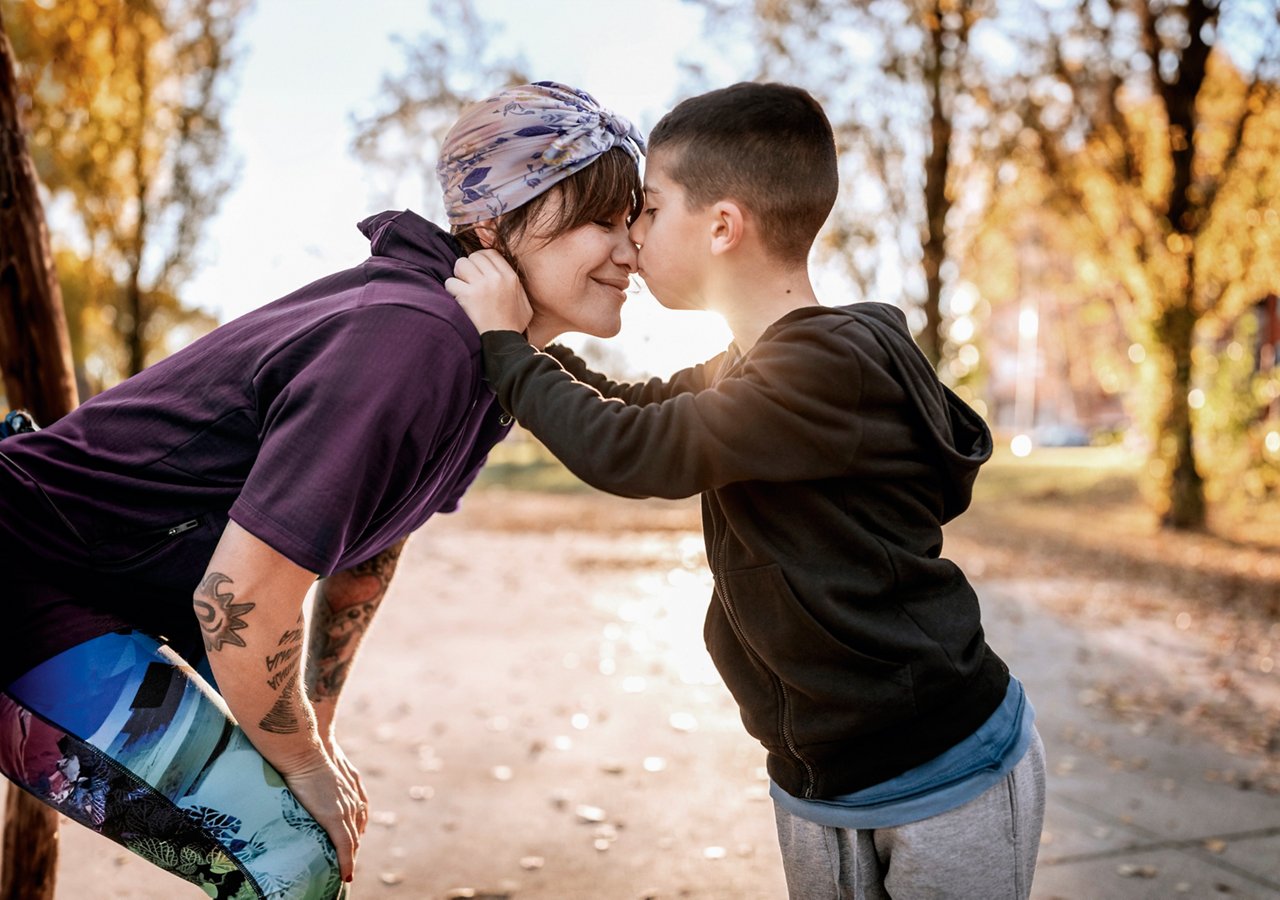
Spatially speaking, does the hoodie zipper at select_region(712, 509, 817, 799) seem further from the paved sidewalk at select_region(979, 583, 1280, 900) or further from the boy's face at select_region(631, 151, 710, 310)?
the paved sidewalk at select_region(979, 583, 1280, 900)

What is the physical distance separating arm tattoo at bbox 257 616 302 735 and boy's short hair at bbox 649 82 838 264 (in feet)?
3.83

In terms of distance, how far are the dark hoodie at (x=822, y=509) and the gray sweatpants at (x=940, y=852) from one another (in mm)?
112

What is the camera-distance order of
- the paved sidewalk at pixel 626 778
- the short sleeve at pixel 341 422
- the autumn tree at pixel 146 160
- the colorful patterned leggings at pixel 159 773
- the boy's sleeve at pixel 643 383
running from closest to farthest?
the short sleeve at pixel 341 422, the colorful patterned leggings at pixel 159 773, the boy's sleeve at pixel 643 383, the paved sidewalk at pixel 626 778, the autumn tree at pixel 146 160

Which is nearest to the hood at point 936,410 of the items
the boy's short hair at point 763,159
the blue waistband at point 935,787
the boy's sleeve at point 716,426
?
the boy's sleeve at point 716,426

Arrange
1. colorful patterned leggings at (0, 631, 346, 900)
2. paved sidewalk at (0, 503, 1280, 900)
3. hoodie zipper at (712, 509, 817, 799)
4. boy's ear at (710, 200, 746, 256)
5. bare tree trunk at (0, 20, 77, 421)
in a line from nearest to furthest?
colorful patterned leggings at (0, 631, 346, 900) < hoodie zipper at (712, 509, 817, 799) < boy's ear at (710, 200, 746, 256) < bare tree trunk at (0, 20, 77, 421) < paved sidewalk at (0, 503, 1280, 900)

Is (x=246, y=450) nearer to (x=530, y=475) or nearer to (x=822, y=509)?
(x=822, y=509)

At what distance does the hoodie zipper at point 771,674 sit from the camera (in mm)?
2070

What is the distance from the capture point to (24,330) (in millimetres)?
2920

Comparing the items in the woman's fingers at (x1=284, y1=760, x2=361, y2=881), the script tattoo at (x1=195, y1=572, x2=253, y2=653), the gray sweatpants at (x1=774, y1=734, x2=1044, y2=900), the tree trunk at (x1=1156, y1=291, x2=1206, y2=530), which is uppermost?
the script tattoo at (x1=195, y1=572, x2=253, y2=653)

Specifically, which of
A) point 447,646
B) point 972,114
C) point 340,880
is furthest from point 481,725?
point 972,114

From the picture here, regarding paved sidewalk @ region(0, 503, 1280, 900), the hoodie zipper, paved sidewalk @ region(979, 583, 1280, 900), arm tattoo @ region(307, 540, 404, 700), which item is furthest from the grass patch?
the hoodie zipper

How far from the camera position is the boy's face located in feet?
7.34

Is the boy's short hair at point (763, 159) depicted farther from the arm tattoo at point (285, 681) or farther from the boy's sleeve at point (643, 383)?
the arm tattoo at point (285, 681)

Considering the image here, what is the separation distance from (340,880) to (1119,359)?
2020 centimetres
